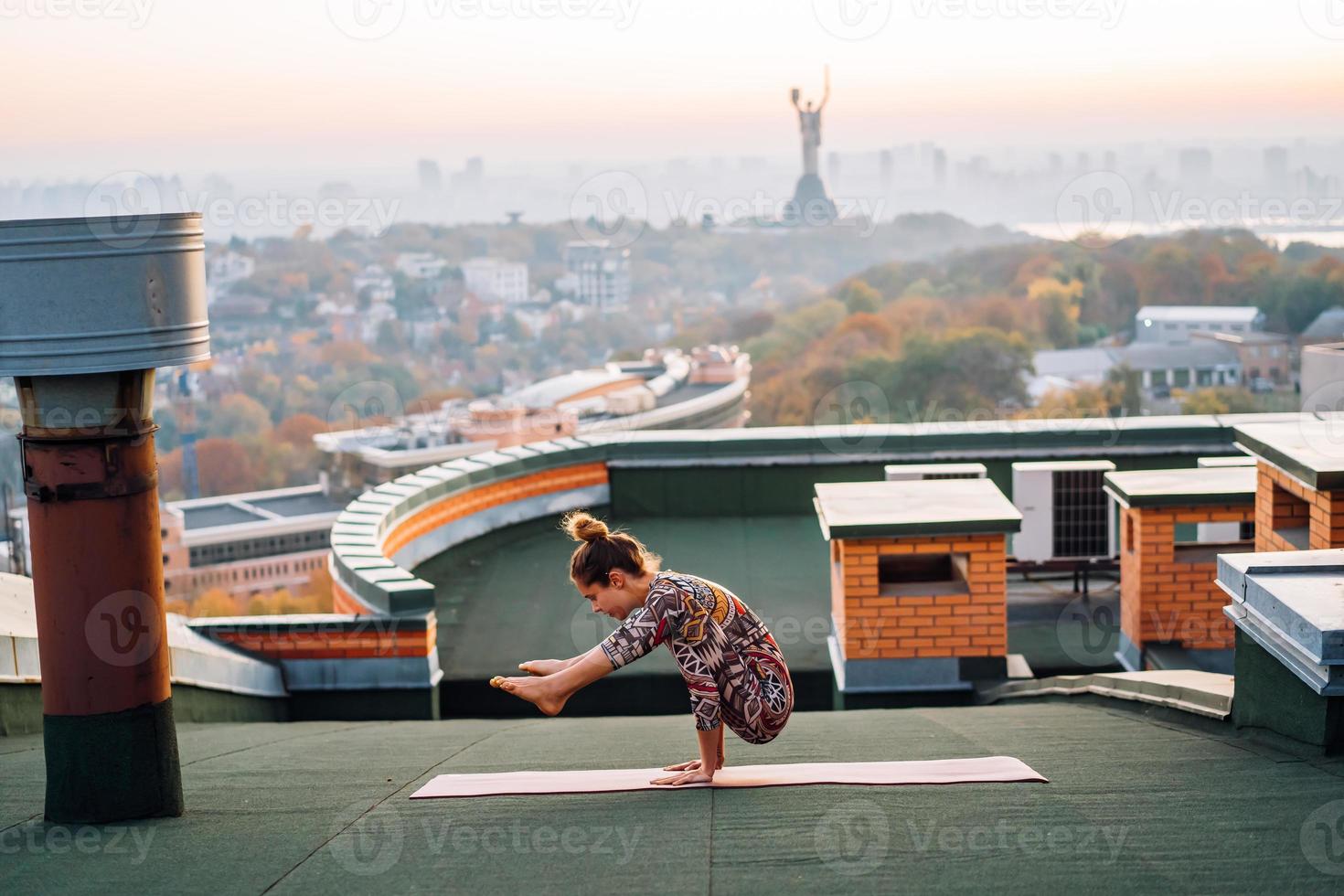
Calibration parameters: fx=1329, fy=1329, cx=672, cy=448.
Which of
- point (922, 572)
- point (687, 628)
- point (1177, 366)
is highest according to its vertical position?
point (687, 628)

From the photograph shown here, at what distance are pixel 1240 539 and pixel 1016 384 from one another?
2514 inches

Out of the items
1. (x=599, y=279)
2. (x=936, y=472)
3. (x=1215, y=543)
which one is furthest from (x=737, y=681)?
(x=599, y=279)

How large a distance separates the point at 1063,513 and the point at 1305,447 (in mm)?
3182

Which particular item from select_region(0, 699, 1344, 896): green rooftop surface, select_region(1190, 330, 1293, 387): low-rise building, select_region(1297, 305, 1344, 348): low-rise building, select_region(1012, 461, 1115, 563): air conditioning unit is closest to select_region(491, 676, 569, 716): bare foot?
select_region(0, 699, 1344, 896): green rooftop surface

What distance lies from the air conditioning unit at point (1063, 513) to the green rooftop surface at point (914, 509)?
3.53 ft

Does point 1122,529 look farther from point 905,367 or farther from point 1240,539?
point 905,367

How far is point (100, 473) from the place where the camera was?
13.1 ft

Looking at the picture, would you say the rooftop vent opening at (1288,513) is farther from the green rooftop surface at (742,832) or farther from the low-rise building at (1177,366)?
the low-rise building at (1177,366)

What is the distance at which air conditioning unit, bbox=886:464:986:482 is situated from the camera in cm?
1046

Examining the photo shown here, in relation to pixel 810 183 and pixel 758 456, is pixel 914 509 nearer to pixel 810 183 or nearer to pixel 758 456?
pixel 758 456

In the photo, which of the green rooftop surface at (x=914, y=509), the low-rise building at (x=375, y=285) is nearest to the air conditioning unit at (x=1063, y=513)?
the green rooftop surface at (x=914, y=509)

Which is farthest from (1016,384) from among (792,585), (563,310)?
(792,585)

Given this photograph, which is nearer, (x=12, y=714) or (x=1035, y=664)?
(x=12, y=714)

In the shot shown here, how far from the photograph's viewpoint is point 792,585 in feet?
33.0
